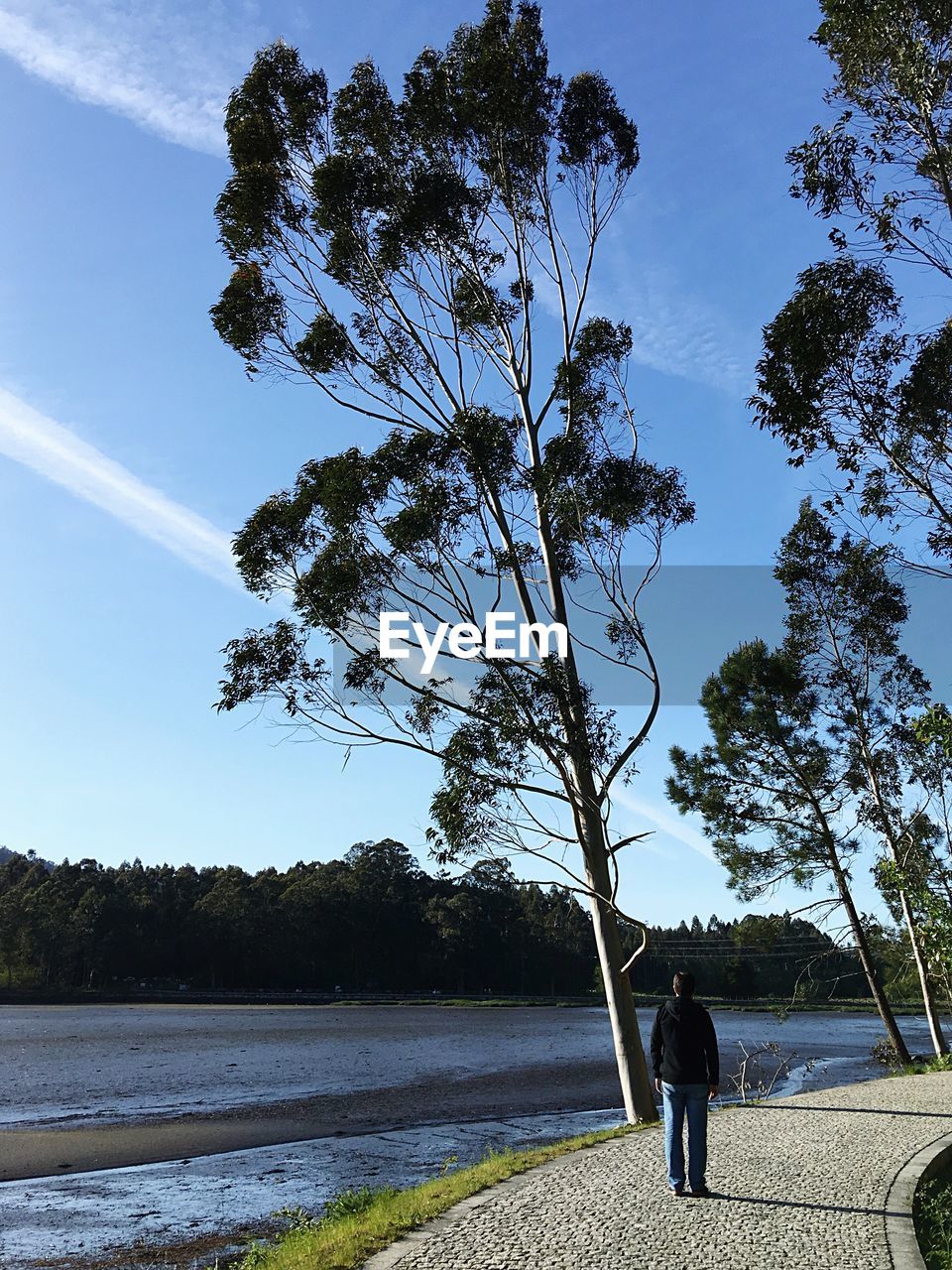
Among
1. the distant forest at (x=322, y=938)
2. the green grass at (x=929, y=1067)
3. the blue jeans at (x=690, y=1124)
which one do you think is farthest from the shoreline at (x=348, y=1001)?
the blue jeans at (x=690, y=1124)

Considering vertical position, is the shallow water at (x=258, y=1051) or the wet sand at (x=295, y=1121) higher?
the shallow water at (x=258, y=1051)

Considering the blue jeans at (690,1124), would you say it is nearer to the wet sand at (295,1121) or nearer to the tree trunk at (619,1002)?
the tree trunk at (619,1002)

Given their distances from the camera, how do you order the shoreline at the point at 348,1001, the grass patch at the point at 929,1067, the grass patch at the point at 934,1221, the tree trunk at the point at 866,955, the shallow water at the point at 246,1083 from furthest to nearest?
1. the shoreline at the point at 348,1001
2. the tree trunk at the point at 866,955
3. the grass patch at the point at 929,1067
4. the shallow water at the point at 246,1083
5. the grass patch at the point at 934,1221

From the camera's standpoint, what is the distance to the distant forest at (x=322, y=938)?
7619 cm

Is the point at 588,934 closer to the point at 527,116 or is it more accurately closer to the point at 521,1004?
the point at 521,1004

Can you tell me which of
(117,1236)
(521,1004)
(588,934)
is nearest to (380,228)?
(117,1236)

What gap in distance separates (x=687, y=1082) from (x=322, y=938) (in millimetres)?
80327

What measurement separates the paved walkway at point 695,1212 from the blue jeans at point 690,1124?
204 mm

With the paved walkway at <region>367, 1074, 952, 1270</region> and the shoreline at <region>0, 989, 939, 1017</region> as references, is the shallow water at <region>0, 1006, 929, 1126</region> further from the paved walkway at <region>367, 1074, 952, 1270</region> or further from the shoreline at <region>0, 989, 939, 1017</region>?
the paved walkway at <region>367, 1074, 952, 1270</region>

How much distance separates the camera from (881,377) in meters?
10.8

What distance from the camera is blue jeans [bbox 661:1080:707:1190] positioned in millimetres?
7129

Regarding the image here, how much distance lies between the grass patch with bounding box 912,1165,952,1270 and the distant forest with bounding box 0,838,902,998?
66262 mm

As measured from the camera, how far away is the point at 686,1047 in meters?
7.16

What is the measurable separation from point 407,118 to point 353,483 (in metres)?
6.21
